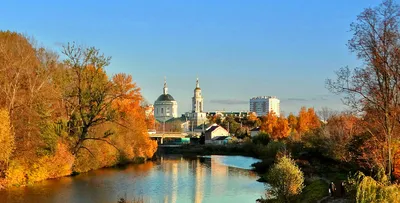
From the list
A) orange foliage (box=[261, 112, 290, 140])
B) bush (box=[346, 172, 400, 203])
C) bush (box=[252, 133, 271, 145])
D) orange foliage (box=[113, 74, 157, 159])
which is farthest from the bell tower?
bush (box=[346, 172, 400, 203])

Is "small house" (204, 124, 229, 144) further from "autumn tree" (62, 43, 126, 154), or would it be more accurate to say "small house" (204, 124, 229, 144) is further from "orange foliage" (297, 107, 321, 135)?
"autumn tree" (62, 43, 126, 154)

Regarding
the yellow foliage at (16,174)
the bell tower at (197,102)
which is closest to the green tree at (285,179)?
the yellow foliage at (16,174)

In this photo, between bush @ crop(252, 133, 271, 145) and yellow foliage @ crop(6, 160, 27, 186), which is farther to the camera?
bush @ crop(252, 133, 271, 145)

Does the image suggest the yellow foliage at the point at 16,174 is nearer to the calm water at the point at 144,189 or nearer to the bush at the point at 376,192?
the calm water at the point at 144,189

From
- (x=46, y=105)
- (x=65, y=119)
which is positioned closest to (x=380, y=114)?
(x=46, y=105)

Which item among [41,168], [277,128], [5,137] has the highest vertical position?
[277,128]

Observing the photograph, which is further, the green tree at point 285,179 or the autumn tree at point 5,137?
the autumn tree at point 5,137

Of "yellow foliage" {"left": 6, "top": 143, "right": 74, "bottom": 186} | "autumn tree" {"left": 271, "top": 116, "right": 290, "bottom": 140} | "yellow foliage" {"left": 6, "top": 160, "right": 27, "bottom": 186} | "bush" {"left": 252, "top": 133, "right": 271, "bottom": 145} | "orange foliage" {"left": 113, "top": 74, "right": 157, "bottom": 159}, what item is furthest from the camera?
"autumn tree" {"left": 271, "top": 116, "right": 290, "bottom": 140}

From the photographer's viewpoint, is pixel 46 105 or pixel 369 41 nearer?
pixel 369 41

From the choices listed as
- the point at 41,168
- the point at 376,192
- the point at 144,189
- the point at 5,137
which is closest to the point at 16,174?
the point at 41,168

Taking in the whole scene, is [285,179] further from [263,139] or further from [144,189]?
[263,139]

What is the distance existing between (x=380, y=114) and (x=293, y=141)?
1464 inches

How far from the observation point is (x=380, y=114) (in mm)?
18719

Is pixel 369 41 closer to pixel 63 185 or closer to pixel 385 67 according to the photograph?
pixel 385 67
